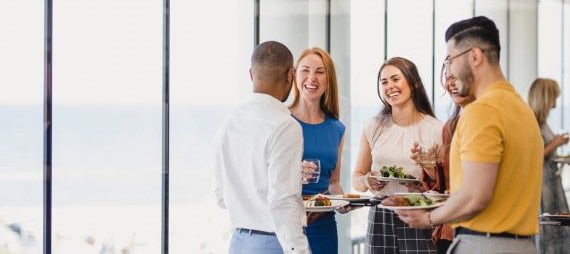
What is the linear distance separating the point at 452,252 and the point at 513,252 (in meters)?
0.19

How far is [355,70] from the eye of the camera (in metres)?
6.95

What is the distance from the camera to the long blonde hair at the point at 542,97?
22.2 ft

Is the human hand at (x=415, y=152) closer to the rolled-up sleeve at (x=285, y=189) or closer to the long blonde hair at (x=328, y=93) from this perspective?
the long blonde hair at (x=328, y=93)

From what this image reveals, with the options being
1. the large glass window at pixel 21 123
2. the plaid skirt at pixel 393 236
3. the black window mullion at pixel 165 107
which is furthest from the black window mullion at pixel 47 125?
the plaid skirt at pixel 393 236

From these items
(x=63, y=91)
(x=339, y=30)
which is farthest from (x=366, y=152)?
(x=339, y=30)

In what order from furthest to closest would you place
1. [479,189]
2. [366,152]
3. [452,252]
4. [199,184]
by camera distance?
1. [199,184]
2. [366,152]
3. [452,252]
4. [479,189]

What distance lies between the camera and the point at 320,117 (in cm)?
417

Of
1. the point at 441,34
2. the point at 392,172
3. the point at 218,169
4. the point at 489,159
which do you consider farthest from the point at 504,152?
the point at 441,34

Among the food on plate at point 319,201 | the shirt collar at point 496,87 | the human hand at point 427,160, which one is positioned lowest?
the food on plate at point 319,201

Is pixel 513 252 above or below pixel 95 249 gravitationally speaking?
above

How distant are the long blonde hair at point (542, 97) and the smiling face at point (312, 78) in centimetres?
297

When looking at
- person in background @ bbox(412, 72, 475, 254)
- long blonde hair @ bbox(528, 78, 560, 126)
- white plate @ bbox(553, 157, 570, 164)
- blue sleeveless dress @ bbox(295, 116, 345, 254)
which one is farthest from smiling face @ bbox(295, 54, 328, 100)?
long blonde hair @ bbox(528, 78, 560, 126)

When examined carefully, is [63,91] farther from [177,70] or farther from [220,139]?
[220,139]

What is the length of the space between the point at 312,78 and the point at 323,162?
0.41 metres
